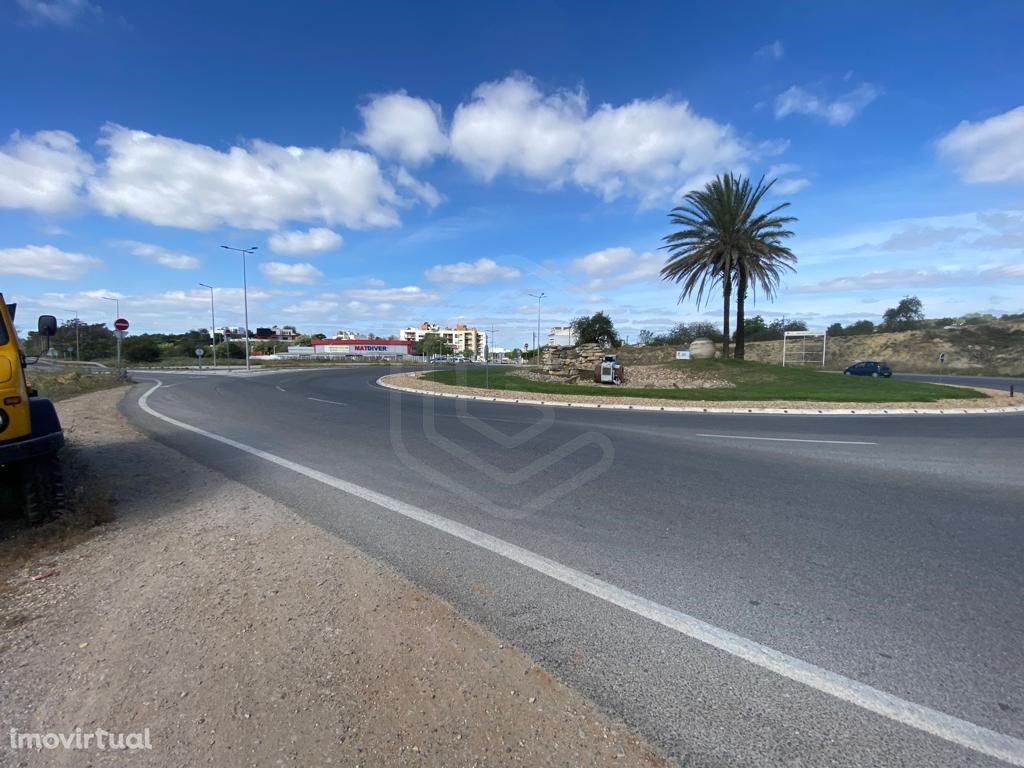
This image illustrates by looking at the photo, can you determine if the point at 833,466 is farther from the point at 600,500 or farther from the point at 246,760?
the point at 246,760

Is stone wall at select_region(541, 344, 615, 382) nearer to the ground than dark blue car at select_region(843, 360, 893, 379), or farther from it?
farther from it

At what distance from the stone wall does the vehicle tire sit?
30812 mm

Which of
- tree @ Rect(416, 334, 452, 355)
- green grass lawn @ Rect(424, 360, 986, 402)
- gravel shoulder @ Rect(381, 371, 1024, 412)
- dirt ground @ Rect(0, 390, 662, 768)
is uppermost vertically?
tree @ Rect(416, 334, 452, 355)

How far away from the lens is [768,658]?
2.94 m

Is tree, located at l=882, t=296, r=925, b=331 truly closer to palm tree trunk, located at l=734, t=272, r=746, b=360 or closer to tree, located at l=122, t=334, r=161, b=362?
palm tree trunk, located at l=734, t=272, r=746, b=360

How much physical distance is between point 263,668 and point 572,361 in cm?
3499

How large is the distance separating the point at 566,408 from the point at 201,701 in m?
16.1

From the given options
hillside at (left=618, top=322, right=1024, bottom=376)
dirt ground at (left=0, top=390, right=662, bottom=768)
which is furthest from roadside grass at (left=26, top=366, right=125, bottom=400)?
hillside at (left=618, top=322, right=1024, bottom=376)

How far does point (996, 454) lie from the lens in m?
9.29

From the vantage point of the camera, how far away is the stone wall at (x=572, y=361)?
117 ft

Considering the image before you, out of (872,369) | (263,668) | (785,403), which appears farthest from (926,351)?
(263,668)

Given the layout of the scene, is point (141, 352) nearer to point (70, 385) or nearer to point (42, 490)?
point (70, 385)

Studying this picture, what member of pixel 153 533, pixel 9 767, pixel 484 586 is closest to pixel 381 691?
pixel 484 586

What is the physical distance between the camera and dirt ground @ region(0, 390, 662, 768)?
2.26 meters
